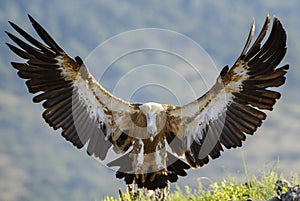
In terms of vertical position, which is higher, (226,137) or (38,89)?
(38,89)

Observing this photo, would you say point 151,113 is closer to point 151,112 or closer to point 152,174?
point 151,112

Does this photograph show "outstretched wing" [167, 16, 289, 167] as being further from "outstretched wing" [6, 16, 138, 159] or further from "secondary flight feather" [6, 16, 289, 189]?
"outstretched wing" [6, 16, 138, 159]

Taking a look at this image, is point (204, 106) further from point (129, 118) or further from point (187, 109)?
point (129, 118)

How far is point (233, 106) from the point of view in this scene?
29.1 feet

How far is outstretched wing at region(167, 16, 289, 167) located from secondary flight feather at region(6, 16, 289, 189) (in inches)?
0.6

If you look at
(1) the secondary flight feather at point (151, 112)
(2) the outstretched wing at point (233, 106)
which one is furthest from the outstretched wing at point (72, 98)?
(2) the outstretched wing at point (233, 106)

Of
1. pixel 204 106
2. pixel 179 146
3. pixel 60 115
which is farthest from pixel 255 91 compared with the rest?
pixel 60 115

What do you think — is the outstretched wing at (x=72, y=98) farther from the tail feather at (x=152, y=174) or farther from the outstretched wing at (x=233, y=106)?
the outstretched wing at (x=233, y=106)

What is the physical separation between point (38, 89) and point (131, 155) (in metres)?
1.99

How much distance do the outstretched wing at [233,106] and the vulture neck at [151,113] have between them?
0.35m

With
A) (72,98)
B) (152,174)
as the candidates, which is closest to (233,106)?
(152,174)

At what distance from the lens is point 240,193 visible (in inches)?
325

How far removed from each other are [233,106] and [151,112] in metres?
1.44

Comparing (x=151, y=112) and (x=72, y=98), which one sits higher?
(x=72, y=98)
